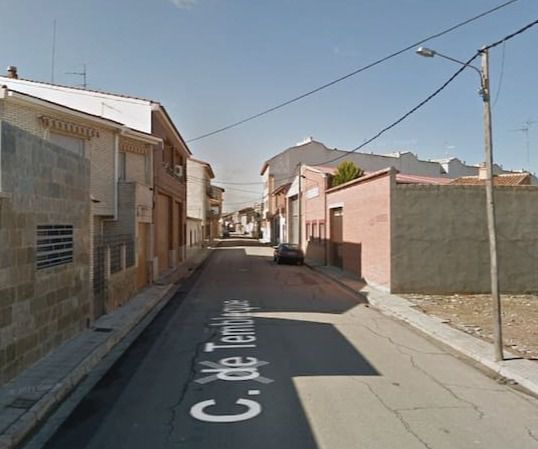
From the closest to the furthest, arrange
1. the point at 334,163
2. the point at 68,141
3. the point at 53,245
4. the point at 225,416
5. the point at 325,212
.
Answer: the point at 225,416 < the point at 53,245 < the point at 68,141 < the point at 325,212 < the point at 334,163

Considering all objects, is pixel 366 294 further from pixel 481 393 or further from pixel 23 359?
pixel 23 359

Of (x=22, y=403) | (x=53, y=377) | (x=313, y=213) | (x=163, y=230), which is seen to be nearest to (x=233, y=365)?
(x=53, y=377)

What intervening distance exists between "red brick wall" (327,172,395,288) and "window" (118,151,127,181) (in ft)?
29.5

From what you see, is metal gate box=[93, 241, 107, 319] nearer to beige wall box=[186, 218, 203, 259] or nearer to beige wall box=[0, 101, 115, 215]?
beige wall box=[0, 101, 115, 215]

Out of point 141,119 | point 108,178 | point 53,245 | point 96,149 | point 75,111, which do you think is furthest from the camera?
point 141,119

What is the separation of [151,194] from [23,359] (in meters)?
12.5

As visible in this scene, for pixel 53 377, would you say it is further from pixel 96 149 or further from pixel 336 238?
pixel 336 238

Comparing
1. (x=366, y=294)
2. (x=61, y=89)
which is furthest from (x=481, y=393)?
(x=61, y=89)

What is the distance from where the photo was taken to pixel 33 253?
6.65 m

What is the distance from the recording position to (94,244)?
1040 centimetres

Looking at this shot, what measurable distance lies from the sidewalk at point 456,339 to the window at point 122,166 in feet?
29.8

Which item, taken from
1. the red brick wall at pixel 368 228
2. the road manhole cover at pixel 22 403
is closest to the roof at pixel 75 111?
the red brick wall at pixel 368 228

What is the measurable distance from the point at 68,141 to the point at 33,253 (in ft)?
30.2

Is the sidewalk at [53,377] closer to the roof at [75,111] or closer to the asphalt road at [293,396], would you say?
the asphalt road at [293,396]
